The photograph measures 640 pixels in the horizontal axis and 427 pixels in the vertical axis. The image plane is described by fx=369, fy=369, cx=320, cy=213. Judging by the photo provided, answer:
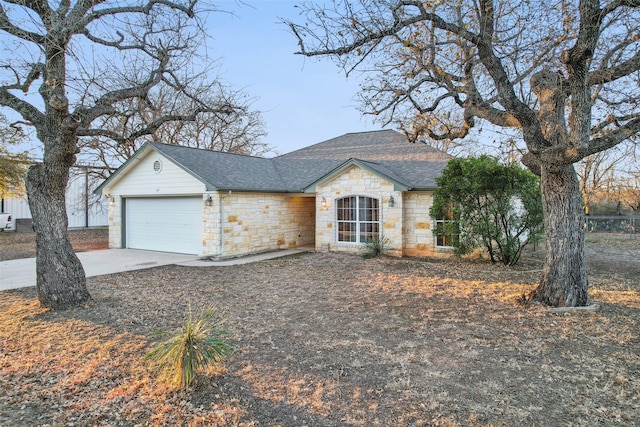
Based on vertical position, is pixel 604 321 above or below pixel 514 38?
below

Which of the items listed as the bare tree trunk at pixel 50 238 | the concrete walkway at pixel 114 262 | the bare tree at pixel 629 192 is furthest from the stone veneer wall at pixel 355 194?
the bare tree at pixel 629 192

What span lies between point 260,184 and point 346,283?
6701 mm

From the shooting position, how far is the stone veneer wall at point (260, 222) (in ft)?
40.7

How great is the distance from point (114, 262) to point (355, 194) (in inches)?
322

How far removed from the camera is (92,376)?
3957mm

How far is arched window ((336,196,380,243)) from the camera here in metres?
13.1

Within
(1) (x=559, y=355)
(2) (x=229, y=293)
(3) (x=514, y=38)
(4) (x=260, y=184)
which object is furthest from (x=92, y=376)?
(4) (x=260, y=184)

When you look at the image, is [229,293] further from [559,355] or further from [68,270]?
[559,355]

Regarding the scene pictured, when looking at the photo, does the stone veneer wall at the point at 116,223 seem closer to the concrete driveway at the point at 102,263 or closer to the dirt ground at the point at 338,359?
the concrete driveway at the point at 102,263

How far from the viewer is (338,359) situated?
4.38m

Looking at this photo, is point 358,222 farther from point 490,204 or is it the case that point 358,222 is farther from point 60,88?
point 60,88

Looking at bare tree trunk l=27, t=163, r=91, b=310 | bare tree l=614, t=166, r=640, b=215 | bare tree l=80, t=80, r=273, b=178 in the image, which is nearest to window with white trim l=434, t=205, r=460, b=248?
bare tree trunk l=27, t=163, r=91, b=310

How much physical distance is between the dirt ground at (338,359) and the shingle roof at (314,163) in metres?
5.49

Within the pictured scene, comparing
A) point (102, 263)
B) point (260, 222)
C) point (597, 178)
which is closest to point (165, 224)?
point (102, 263)
